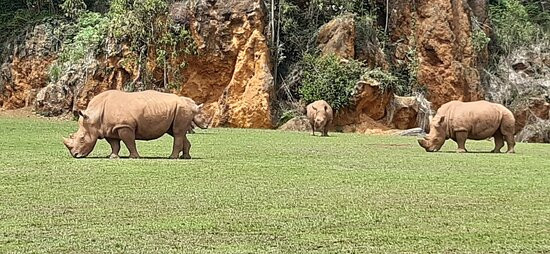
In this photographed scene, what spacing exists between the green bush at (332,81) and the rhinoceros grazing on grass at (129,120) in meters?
21.5

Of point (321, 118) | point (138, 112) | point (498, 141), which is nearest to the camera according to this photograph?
point (138, 112)

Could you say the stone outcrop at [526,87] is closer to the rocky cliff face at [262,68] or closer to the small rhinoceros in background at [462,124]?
the rocky cliff face at [262,68]

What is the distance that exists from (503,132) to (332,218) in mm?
13332

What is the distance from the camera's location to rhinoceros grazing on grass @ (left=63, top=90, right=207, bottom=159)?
15242mm

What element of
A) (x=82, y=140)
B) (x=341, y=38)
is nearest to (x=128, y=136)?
(x=82, y=140)

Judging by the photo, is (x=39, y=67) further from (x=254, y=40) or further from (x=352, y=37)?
(x=352, y=37)

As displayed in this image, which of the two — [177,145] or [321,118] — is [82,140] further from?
[321,118]

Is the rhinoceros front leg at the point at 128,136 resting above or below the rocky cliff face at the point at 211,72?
above

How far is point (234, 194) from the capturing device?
1097 centimetres

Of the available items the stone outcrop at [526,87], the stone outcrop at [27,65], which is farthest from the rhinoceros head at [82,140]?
the stone outcrop at [27,65]

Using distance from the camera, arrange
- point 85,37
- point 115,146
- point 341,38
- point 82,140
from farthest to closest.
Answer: point 85,37
point 341,38
point 115,146
point 82,140

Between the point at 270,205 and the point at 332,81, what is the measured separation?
27427 mm

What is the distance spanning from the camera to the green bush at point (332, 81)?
37.1 metres

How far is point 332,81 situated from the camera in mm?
Result: 37188
